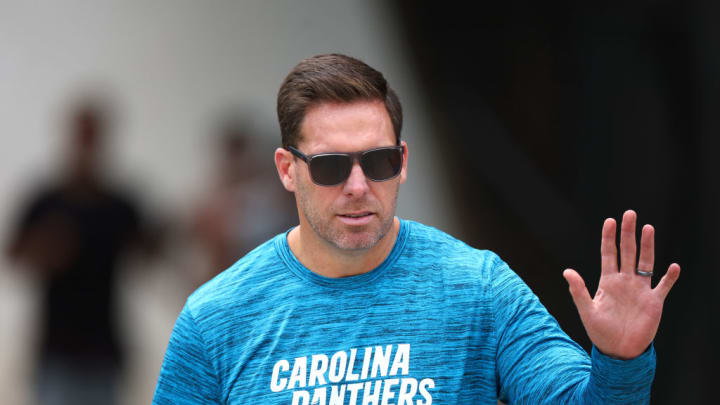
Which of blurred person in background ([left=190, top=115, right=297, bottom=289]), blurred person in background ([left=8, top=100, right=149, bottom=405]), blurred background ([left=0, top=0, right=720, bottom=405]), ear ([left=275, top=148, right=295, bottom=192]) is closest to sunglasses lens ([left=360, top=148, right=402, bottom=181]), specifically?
ear ([left=275, top=148, right=295, bottom=192])

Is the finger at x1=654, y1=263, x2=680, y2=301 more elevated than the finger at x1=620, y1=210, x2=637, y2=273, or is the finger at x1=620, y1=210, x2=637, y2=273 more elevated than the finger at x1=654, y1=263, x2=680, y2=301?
the finger at x1=620, y1=210, x2=637, y2=273

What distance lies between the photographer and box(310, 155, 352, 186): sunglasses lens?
2566mm

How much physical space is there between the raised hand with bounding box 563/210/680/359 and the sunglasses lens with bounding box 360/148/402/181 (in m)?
0.57

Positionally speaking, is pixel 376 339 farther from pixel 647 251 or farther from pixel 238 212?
pixel 238 212

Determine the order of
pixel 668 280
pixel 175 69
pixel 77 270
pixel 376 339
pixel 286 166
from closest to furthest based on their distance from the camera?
pixel 668 280 < pixel 376 339 < pixel 286 166 < pixel 77 270 < pixel 175 69

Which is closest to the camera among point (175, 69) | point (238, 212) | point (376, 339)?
point (376, 339)

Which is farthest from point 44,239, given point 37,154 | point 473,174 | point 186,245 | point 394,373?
point 394,373

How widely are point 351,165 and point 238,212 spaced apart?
3.39 m

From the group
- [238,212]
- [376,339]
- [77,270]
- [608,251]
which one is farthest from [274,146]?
[608,251]

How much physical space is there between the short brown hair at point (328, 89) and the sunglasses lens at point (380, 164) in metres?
0.09

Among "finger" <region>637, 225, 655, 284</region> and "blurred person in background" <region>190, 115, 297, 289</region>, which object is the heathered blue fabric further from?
"blurred person in background" <region>190, 115, 297, 289</region>

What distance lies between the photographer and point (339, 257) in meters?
2.60

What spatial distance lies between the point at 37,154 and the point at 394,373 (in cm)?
531

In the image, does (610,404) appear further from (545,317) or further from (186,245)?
(186,245)
